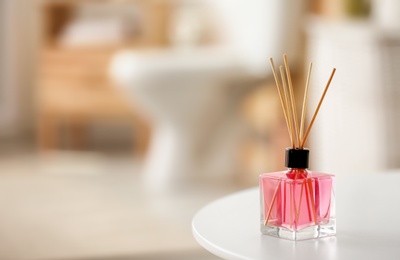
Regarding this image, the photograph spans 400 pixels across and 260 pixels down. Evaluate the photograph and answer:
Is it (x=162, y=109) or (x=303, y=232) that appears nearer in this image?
(x=303, y=232)

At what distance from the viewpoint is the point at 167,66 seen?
2891mm

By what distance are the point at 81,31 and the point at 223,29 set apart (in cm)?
62

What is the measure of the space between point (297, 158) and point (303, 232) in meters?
0.08

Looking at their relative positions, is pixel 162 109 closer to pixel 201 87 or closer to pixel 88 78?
pixel 201 87

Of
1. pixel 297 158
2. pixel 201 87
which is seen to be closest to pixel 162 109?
pixel 201 87

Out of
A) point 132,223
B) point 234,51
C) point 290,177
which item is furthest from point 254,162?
point 290,177

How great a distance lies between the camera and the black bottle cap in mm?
882

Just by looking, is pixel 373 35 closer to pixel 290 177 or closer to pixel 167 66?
pixel 167 66

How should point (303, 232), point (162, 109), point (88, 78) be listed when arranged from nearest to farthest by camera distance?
point (303, 232) < point (162, 109) < point (88, 78)

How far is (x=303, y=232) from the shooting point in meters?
0.85

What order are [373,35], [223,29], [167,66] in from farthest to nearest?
1. [223,29]
2. [167,66]
3. [373,35]

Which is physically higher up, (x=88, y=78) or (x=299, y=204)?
(x=88, y=78)

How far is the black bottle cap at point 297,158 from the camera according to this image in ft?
2.89

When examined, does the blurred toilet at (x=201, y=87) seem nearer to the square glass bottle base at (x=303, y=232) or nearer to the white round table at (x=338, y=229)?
the white round table at (x=338, y=229)
